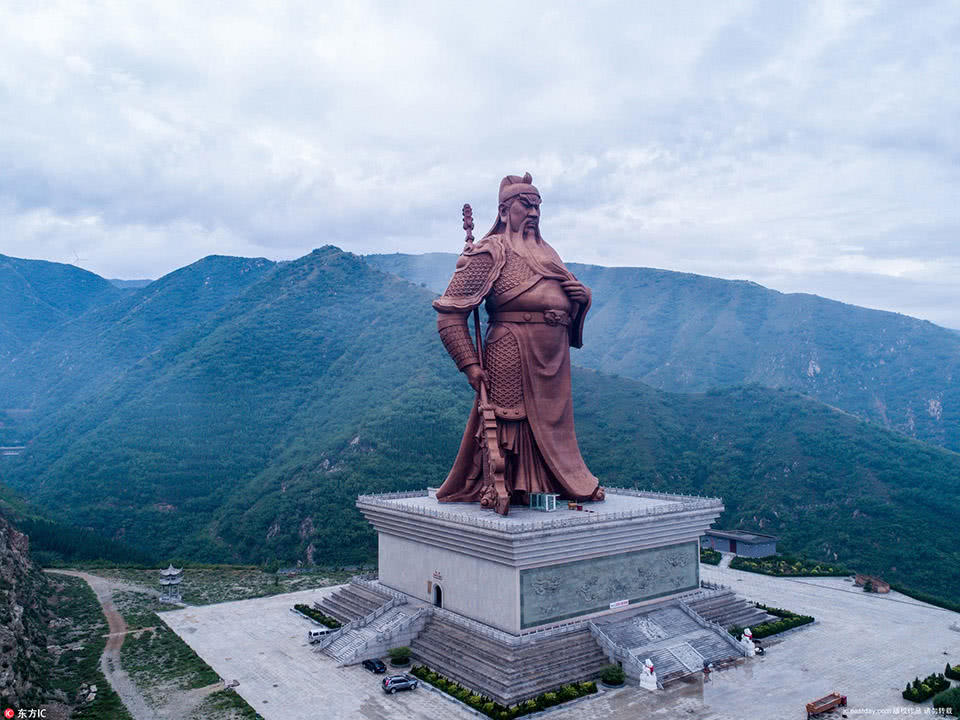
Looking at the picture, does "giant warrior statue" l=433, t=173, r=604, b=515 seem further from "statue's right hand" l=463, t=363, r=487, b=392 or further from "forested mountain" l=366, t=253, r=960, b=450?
"forested mountain" l=366, t=253, r=960, b=450

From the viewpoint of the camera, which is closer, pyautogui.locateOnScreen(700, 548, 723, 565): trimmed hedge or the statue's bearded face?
the statue's bearded face

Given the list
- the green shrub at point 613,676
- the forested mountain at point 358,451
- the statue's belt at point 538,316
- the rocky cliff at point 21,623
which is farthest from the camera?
the forested mountain at point 358,451

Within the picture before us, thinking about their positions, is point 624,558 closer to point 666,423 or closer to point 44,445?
point 666,423

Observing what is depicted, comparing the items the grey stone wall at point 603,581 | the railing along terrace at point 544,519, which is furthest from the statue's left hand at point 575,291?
the grey stone wall at point 603,581

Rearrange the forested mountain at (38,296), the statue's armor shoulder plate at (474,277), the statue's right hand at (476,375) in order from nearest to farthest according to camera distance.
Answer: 1. the statue's armor shoulder plate at (474,277)
2. the statue's right hand at (476,375)
3. the forested mountain at (38,296)

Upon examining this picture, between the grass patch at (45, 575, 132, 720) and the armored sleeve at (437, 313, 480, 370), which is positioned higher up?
the armored sleeve at (437, 313, 480, 370)

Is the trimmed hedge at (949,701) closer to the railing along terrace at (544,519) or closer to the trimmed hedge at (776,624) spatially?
the trimmed hedge at (776,624)

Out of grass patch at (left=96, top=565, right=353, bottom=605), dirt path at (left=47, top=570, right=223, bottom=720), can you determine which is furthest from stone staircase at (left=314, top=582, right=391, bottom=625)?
dirt path at (left=47, top=570, right=223, bottom=720)
